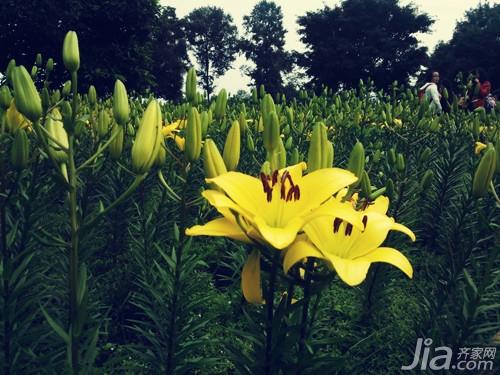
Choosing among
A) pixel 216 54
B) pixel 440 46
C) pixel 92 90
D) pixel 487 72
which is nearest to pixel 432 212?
pixel 92 90

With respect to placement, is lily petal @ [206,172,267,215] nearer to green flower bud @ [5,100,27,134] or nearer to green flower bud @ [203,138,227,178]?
green flower bud @ [203,138,227,178]

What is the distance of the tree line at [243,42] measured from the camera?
1975cm

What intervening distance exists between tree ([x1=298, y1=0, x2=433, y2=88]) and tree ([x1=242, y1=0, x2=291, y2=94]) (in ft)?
29.7

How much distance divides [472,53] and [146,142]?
3603cm

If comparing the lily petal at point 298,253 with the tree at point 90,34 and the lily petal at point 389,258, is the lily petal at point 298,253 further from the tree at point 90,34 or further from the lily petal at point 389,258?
the tree at point 90,34

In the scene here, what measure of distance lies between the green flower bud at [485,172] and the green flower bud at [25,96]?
3.88 feet

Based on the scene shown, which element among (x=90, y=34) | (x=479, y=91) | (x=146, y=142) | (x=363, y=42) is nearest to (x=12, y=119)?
(x=146, y=142)

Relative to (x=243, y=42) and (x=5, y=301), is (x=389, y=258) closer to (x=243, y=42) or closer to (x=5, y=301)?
(x=5, y=301)

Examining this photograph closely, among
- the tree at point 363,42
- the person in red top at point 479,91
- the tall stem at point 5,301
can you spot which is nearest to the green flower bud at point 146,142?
the tall stem at point 5,301

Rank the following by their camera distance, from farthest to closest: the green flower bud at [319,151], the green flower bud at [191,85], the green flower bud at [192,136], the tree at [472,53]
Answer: the tree at [472,53]
the green flower bud at [191,85]
the green flower bud at [192,136]
the green flower bud at [319,151]

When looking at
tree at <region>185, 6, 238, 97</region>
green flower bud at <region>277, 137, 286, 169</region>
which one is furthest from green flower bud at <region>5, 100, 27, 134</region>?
tree at <region>185, 6, 238, 97</region>

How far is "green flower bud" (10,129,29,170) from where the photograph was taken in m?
1.40

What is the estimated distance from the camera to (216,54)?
57.0 metres

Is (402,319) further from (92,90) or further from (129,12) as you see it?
(129,12)
